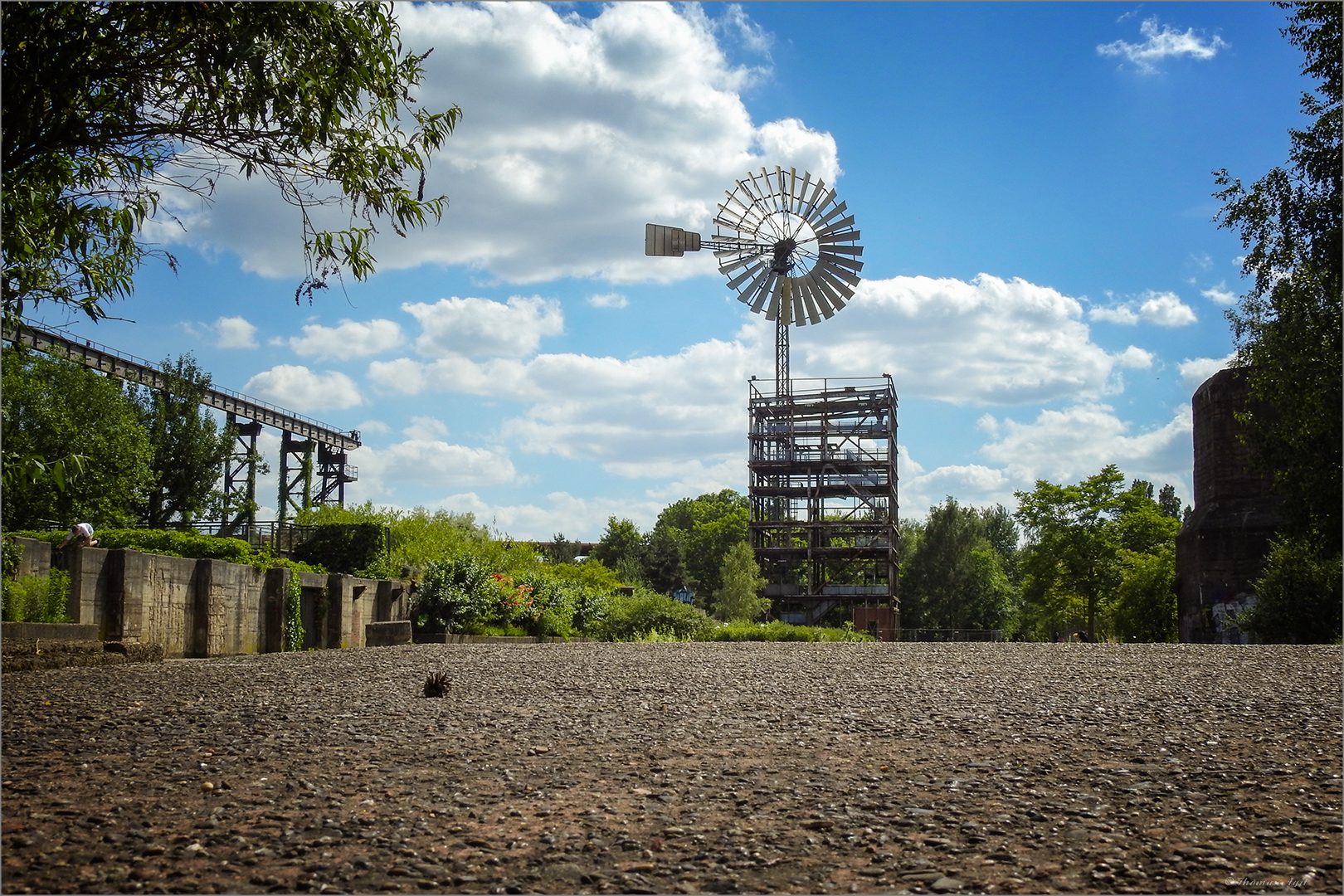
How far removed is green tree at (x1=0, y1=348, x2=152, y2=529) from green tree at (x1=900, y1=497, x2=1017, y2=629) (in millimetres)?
52720

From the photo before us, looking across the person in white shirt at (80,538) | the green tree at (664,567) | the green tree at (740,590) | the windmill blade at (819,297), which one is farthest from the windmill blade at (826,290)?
the person in white shirt at (80,538)

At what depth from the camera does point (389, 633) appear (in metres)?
21.3

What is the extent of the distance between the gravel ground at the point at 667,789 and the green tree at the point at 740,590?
39.2m

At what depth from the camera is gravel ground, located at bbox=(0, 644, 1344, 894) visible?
3992 mm

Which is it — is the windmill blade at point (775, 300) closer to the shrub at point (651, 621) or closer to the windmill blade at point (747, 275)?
the windmill blade at point (747, 275)

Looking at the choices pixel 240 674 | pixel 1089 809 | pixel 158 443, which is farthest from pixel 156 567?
pixel 158 443

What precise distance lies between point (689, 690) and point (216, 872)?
21.3 feet

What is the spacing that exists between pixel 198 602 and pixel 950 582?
6258 centimetres

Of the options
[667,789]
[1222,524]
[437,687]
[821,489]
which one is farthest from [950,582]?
[667,789]

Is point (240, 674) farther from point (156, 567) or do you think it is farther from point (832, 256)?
point (832, 256)

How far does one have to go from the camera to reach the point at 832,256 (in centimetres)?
→ 5156

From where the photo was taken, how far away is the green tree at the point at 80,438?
31734 millimetres

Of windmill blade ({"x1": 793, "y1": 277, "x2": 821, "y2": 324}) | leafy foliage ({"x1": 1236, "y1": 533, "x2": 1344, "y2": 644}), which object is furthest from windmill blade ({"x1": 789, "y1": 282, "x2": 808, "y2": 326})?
leafy foliage ({"x1": 1236, "y1": 533, "x2": 1344, "y2": 644})

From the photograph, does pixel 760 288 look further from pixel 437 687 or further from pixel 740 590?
pixel 437 687
